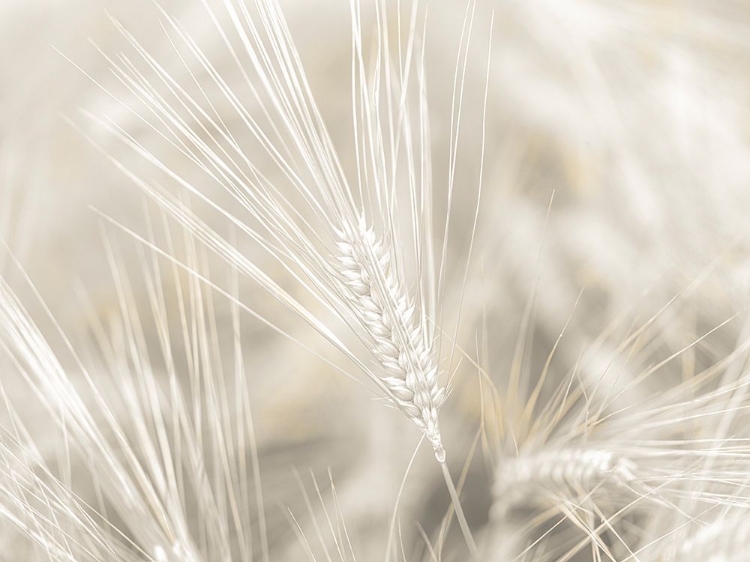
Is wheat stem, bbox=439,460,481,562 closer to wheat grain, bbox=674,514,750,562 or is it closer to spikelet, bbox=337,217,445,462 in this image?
spikelet, bbox=337,217,445,462

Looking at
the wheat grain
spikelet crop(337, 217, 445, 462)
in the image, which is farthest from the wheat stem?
the wheat grain

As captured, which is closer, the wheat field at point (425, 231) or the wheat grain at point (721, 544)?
the wheat grain at point (721, 544)

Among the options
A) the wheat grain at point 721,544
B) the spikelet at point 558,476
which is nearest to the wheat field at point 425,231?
the spikelet at point 558,476

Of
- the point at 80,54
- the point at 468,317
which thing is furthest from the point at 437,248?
the point at 80,54

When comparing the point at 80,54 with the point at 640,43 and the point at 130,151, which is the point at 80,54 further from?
the point at 640,43

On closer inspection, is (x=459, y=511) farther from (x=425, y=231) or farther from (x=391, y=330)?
(x=425, y=231)

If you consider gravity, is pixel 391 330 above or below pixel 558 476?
above

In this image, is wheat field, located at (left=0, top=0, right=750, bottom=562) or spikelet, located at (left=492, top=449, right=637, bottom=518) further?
wheat field, located at (left=0, top=0, right=750, bottom=562)

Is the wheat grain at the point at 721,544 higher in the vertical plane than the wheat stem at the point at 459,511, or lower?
lower

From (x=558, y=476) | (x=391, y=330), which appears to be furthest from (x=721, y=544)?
(x=391, y=330)

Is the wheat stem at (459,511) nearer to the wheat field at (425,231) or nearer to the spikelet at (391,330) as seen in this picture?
the spikelet at (391,330)

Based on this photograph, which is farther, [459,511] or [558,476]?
[558,476]

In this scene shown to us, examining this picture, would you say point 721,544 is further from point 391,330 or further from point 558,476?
point 391,330
